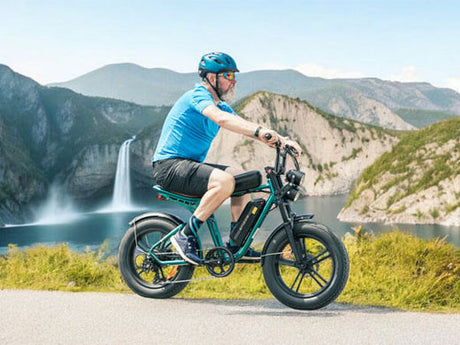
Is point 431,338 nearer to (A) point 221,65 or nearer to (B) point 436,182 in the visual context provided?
(A) point 221,65

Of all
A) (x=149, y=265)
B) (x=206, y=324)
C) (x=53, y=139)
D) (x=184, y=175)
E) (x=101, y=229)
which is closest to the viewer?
(x=206, y=324)

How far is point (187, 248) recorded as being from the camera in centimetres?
479

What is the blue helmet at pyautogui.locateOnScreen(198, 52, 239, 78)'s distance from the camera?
187 inches

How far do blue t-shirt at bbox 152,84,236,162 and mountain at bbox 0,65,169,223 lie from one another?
406ft

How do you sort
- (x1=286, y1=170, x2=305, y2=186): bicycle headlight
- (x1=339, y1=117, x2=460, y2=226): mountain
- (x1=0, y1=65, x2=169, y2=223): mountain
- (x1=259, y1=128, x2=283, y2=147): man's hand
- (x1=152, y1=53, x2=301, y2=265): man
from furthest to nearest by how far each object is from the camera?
(x1=0, y1=65, x2=169, y2=223): mountain → (x1=339, y1=117, x2=460, y2=226): mountain → (x1=152, y1=53, x2=301, y2=265): man → (x1=286, y1=170, x2=305, y2=186): bicycle headlight → (x1=259, y1=128, x2=283, y2=147): man's hand

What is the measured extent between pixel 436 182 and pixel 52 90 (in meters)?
117

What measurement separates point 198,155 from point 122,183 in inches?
5443

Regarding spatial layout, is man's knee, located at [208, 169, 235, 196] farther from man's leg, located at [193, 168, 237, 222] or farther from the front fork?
the front fork

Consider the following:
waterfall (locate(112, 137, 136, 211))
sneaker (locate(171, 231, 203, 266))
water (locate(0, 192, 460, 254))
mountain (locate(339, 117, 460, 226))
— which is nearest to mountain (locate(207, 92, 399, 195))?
mountain (locate(339, 117, 460, 226))

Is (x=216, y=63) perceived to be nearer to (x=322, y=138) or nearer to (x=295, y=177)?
(x=295, y=177)

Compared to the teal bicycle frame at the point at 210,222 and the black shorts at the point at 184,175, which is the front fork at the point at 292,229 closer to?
the teal bicycle frame at the point at 210,222

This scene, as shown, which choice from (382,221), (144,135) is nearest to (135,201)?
(144,135)

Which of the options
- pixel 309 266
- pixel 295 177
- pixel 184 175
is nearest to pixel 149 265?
pixel 184 175

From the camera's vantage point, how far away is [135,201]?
140m
